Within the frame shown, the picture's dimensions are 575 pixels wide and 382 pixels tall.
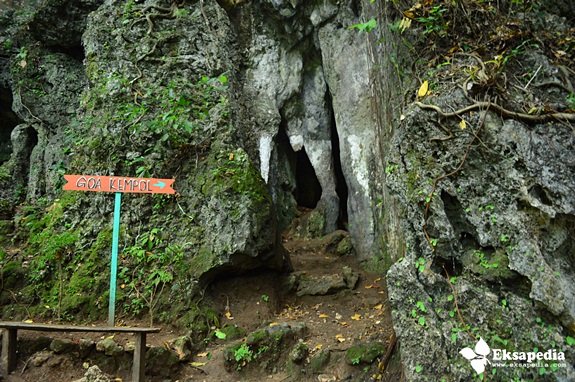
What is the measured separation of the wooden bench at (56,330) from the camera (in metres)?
4.14

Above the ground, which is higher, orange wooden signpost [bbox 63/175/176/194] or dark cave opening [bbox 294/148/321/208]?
dark cave opening [bbox 294/148/321/208]

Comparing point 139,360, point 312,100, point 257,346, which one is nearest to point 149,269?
point 139,360

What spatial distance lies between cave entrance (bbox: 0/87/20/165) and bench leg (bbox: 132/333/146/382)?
362 inches

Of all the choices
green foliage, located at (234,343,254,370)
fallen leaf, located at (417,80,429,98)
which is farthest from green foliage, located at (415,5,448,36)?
green foliage, located at (234,343,254,370)

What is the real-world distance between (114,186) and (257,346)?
267 centimetres

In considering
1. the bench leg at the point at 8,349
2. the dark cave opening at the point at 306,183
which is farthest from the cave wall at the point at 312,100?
the bench leg at the point at 8,349

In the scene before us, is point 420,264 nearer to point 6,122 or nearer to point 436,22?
point 436,22

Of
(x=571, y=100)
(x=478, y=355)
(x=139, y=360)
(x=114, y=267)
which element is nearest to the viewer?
(x=478, y=355)

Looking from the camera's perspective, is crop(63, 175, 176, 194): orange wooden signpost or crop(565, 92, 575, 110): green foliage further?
crop(63, 175, 176, 194): orange wooden signpost

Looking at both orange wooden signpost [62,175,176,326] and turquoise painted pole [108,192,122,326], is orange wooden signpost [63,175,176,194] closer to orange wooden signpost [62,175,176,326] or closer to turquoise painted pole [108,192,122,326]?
orange wooden signpost [62,175,176,326]

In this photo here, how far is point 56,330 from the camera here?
4.14 metres

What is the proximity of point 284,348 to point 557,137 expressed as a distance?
384 cm

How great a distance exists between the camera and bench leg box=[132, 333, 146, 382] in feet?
13.9

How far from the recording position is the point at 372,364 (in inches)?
177
